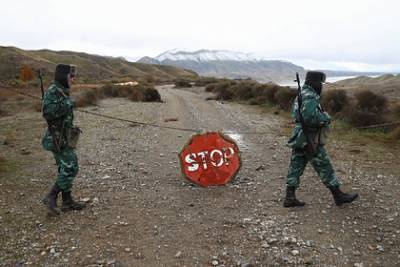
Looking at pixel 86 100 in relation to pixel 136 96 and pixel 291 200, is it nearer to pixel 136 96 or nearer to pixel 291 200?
pixel 136 96

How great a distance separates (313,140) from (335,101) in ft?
37.5

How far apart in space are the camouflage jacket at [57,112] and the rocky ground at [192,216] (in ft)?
3.69

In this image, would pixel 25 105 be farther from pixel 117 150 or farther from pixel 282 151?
pixel 282 151

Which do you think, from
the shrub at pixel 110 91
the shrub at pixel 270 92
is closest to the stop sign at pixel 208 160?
the shrub at pixel 270 92

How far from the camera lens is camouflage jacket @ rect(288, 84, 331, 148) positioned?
6.06 meters

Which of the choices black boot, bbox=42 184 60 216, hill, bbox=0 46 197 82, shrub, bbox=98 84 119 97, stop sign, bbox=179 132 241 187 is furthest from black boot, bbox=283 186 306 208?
hill, bbox=0 46 197 82

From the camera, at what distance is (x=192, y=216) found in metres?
6.18

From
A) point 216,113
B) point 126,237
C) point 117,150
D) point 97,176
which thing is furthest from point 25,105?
point 126,237

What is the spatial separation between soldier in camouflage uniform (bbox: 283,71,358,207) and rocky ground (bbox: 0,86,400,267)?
23 cm

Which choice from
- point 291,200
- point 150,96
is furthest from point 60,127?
point 150,96

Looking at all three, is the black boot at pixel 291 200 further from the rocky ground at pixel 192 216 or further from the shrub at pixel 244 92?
the shrub at pixel 244 92

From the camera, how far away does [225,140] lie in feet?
25.1

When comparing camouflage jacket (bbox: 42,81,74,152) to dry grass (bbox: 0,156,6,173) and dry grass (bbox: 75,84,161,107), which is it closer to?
dry grass (bbox: 0,156,6,173)

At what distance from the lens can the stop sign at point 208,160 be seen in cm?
750
